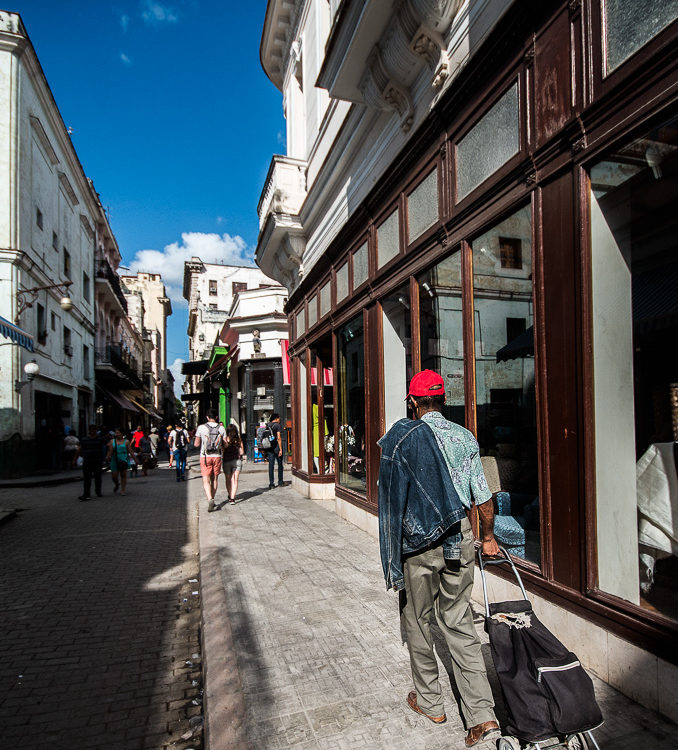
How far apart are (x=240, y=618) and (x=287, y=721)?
5.10 feet

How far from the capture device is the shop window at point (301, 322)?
442 inches

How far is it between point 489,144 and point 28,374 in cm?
1704

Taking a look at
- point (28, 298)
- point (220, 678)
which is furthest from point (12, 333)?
point (220, 678)

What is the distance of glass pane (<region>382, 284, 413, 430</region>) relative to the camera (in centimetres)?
644

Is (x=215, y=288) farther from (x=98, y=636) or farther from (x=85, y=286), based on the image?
(x=98, y=636)

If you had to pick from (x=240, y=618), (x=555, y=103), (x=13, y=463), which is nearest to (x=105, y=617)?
(x=240, y=618)

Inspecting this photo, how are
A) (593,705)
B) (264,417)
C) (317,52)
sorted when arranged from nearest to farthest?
(593,705) < (317,52) < (264,417)

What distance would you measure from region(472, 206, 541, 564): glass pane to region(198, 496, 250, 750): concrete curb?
228 cm

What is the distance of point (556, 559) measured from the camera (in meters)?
3.38

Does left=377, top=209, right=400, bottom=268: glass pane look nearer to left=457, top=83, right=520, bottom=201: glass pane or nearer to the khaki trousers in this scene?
left=457, top=83, right=520, bottom=201: glass pane

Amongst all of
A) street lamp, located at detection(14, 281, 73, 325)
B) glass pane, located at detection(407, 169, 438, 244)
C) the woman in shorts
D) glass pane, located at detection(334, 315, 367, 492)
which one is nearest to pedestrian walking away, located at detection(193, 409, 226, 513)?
the woman in shorts

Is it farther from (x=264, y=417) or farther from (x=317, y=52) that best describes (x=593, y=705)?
(x=264, y=417)

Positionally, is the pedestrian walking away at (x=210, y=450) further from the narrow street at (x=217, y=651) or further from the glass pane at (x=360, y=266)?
the glass pane at (x=360, y=266)

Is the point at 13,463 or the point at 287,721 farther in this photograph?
the point at 13,463
